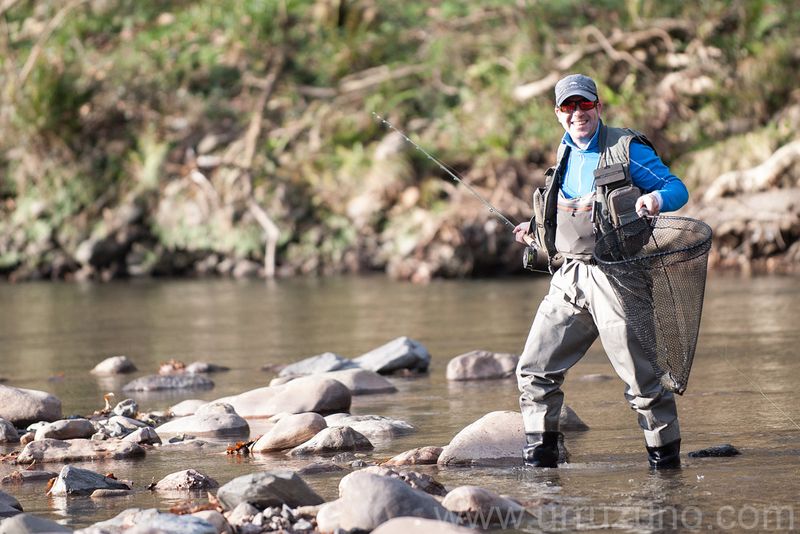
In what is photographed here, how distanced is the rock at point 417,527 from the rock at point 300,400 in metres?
3.53

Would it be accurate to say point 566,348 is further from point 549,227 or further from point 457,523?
point 457,523

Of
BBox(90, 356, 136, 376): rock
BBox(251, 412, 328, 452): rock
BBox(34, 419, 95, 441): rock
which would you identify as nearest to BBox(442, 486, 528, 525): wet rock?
BBox(251, 412, 328, 452): rock

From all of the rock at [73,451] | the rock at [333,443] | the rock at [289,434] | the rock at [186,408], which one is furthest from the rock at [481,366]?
the rock at [73,451]

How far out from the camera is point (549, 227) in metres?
5.83

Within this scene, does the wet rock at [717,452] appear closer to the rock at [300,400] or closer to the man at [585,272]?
the man at [585,272]

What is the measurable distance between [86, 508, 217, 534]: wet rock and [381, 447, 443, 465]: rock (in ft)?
4.75

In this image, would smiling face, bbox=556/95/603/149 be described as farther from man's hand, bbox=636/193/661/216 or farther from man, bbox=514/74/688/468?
man's hand, bbox=636/193/661/216

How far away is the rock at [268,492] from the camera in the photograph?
4863 mm

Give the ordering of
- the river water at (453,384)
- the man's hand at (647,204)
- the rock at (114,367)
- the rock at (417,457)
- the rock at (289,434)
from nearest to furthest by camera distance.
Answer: the river water at (453,384) → the man's hand at (647,204) → the rock at (417,457) → the rock at (289,434) → the rock at (114,367)

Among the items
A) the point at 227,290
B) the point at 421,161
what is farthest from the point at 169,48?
the point at 227,290

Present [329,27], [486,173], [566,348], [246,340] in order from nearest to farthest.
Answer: [566,348], [246,340], [486,173], [329,27]

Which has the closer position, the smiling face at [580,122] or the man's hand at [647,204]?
the man's hand at [647,204]

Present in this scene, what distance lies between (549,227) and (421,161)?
15.4 metres

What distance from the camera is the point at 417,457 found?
5.91 m
